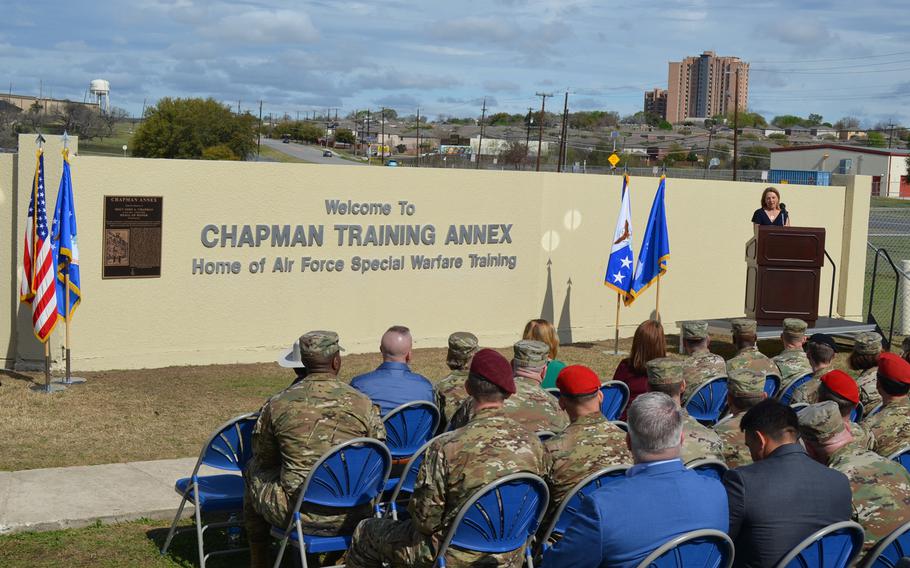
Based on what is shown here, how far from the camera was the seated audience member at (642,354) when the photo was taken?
24.0 feet

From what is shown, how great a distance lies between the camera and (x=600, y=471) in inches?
181

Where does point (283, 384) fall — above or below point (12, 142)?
below

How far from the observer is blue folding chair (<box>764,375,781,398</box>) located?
7819 mm

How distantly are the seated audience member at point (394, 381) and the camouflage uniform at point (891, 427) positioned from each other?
2.55 meters

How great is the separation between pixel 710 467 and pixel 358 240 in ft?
29.8

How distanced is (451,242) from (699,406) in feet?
23.5

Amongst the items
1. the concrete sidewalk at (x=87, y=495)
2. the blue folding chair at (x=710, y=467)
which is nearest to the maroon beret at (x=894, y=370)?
the blue folding chair at (x=710, y=467)

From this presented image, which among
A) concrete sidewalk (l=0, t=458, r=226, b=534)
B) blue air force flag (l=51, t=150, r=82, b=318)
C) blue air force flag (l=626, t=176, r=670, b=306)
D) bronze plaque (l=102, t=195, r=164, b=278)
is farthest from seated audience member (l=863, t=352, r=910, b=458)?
blue air force flag (l=626, t=176, r=670, b=306)

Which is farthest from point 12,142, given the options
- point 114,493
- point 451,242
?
point 114,493

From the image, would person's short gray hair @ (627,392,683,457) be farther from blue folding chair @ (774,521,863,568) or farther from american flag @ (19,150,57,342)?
american flag @ (19,150,57,342)

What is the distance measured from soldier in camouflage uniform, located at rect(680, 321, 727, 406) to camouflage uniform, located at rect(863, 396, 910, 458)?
152 cm

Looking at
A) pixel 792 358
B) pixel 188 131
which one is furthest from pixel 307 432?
pixel 188 131

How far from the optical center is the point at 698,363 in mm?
7832

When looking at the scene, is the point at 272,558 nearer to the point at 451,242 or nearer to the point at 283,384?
the point at 283,384
